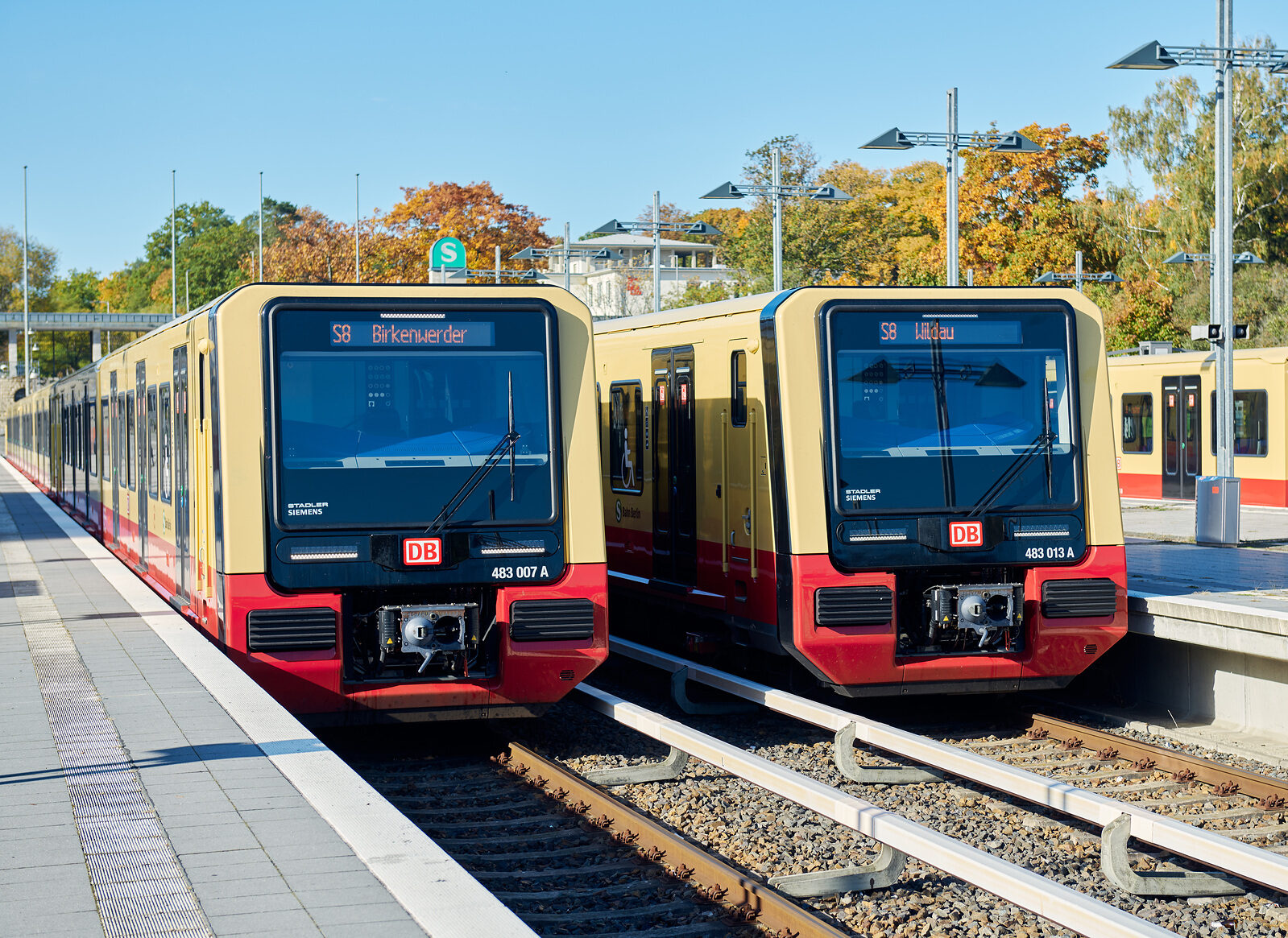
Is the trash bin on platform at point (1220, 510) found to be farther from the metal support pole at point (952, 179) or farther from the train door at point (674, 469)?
the train door at point (674, 469)

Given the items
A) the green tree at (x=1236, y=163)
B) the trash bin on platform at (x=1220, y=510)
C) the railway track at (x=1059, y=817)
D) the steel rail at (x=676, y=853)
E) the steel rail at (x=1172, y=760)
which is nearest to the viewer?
the steel rail at (x=676, y=853)

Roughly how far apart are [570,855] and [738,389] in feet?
15.0

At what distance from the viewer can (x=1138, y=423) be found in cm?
3150

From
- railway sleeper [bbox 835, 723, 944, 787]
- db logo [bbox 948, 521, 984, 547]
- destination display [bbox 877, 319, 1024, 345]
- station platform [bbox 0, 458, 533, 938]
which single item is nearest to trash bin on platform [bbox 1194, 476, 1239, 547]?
destination display [bbox 877, 319, 1024, 345]

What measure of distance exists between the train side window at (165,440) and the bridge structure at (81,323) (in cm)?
12235

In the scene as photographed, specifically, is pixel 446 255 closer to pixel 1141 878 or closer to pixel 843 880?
pixel 843 880

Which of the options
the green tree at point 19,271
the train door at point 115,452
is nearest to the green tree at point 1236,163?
the train door at point 115,452

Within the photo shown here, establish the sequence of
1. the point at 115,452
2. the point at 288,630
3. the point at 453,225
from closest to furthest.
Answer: the point at 288,630 < the point at 115,452 < the point at 453,225

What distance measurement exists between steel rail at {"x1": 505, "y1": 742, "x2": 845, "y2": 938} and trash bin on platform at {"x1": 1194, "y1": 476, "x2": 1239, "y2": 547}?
11.4 m

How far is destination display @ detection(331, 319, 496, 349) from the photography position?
9672mm

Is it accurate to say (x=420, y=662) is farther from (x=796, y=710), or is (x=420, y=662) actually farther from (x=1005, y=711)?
(x=1005, y=711)

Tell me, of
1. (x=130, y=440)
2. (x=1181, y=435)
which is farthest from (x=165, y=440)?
(x=1181, y=435)

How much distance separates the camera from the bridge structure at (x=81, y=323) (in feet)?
430

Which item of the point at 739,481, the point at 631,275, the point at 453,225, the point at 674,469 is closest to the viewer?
the point at 739,481
